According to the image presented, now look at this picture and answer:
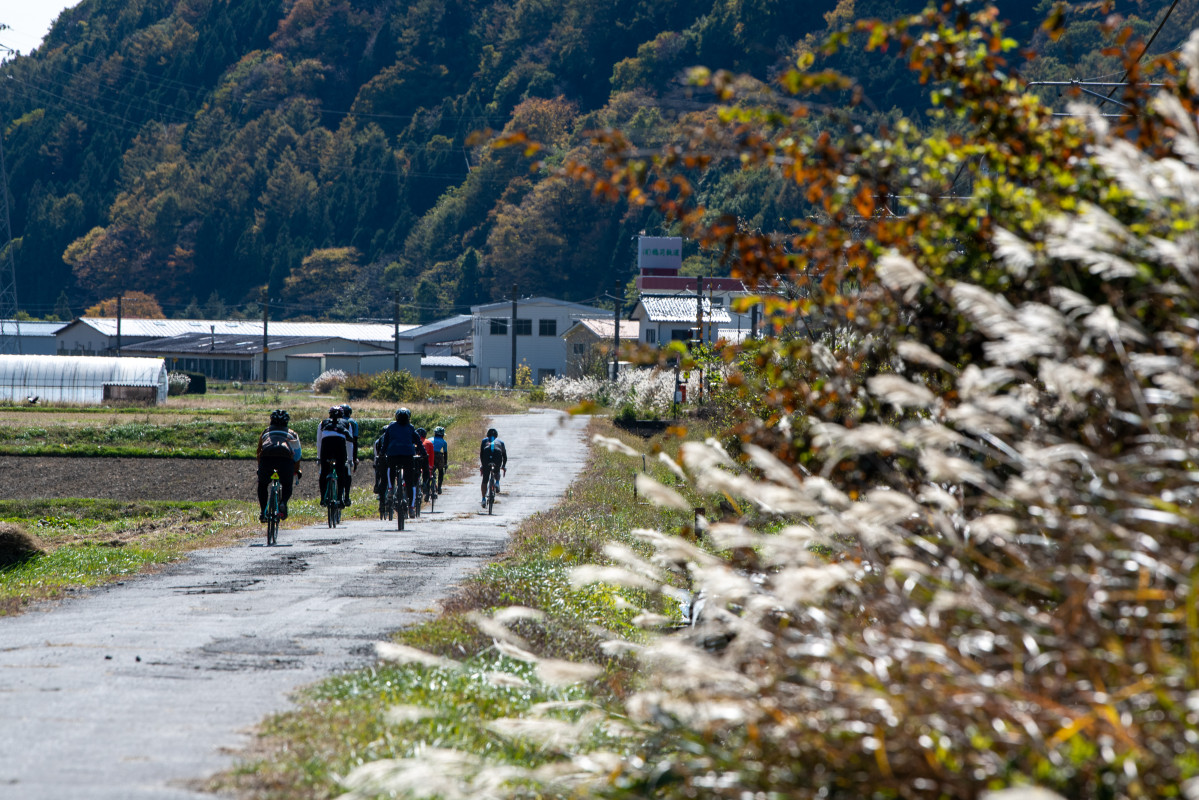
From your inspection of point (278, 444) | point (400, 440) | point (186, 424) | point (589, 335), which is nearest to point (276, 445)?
point (278, 444)

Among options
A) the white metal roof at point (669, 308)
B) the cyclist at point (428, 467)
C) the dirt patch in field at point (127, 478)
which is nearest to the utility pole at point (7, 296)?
the white metal roof at point (669, 308)

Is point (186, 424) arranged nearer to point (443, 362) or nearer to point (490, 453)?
point (490, 453)

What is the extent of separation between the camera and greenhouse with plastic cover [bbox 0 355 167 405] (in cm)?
6875

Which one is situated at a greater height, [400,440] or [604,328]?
[604,328]

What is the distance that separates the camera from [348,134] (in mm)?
162250

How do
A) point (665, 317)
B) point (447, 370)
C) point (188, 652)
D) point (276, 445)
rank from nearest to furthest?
point (188, 652) → point (276, 445) → point (665, 317) → point (447, 370)

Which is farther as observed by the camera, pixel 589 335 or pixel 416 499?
pixel 589 335

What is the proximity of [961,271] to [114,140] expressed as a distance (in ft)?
604

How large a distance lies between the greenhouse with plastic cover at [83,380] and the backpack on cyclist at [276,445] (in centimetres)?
5453

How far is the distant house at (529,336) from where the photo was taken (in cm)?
10194

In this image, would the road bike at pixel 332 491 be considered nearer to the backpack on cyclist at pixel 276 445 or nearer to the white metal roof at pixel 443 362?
the backpack on cyclist at pixel 276 445

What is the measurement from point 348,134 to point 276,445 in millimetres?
152075

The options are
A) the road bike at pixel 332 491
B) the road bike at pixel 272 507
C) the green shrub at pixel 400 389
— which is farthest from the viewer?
the green shrub at pixel 400 389

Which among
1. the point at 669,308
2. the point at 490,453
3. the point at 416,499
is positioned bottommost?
the point at 416,499
